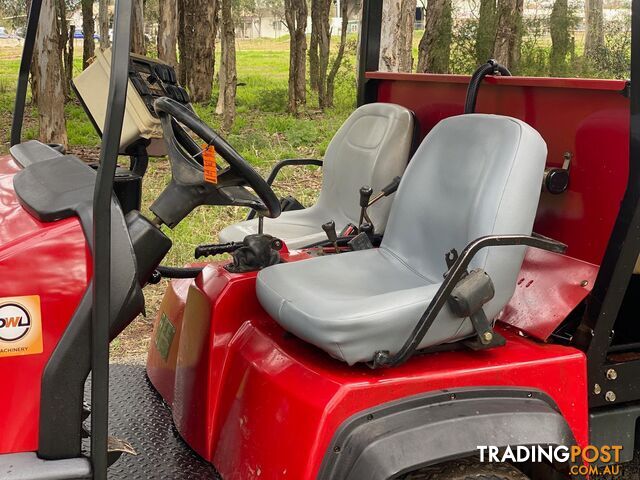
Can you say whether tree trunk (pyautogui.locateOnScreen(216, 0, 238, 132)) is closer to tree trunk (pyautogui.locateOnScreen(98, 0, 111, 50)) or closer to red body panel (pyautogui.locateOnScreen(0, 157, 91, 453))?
tree trunk (pyautogui.locateOnScreen(98, 0, 111, 50))

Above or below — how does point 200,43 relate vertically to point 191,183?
above

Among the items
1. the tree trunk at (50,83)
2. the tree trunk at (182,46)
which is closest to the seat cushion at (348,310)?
the tree trunk at (50,83)

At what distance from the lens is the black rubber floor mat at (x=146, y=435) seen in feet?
7.63

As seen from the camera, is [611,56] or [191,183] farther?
[611,56]

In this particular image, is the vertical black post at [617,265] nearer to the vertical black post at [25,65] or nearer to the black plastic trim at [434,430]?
the black plastic trim at [434,430]

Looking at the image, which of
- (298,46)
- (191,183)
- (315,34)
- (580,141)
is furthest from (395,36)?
(315,34)

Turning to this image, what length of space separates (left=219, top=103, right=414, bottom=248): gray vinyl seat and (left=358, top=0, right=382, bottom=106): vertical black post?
97 millimetres

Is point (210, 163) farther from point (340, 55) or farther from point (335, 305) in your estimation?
point (340, 55)

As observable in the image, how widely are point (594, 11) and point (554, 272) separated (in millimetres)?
11911

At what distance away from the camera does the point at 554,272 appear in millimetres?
2377

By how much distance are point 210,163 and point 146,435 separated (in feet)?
3.27

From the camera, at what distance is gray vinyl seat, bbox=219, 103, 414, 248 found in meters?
3.49

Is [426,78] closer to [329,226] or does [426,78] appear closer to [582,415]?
[329,226]

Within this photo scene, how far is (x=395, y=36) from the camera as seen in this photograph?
686 cm
